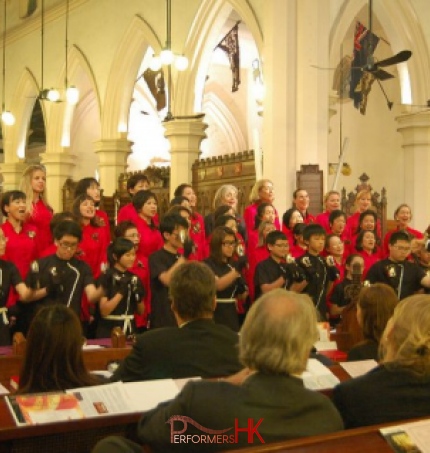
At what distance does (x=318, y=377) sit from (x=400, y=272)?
124 inches

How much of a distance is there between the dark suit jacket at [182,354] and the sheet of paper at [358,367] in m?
0.68

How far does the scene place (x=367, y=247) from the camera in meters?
6.98

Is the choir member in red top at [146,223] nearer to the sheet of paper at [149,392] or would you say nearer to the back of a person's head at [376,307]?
the back of a person's head at [376,307]

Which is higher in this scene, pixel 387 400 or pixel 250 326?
pixel 250 326

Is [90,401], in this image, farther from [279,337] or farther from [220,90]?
[220,90]

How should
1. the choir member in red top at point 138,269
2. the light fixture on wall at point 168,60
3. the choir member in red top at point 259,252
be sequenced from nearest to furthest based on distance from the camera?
the choir member in red top at point 138,269 → the choir member in red top at point 259,252 → the light fixture on wall at point 168,60

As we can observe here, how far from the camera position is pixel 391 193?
19.5m

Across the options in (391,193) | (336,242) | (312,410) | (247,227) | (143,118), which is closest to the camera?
(312,410)

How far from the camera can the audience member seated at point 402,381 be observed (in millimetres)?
2621

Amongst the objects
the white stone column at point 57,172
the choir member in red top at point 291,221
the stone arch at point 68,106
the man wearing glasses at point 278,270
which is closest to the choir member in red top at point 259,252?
the man wearing glasses at point 278,270

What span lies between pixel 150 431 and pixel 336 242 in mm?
4500

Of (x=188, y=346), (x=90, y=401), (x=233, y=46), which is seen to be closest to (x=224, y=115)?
(x=233, y=46)

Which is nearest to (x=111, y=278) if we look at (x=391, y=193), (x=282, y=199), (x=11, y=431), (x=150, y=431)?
(x=11, y=431)

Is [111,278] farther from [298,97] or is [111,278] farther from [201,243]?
[298,97]
